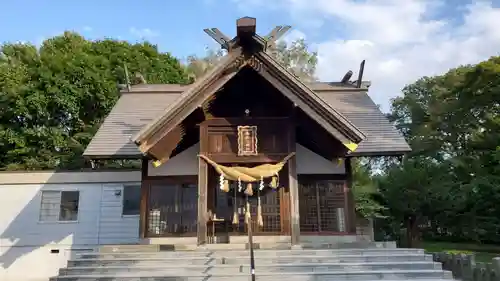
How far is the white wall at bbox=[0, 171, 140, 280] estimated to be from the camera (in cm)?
1595

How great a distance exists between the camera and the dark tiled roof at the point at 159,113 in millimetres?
11523

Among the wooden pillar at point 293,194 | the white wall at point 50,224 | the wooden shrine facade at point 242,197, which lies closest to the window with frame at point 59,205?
the white wall at point 50,224

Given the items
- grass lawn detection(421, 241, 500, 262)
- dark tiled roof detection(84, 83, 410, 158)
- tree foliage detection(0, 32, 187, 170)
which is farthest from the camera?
tree foliage detection(0, 32, 187, 170)

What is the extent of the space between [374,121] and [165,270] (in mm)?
8120

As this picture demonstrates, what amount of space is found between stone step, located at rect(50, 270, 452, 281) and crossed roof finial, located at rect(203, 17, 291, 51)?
16.5 ft

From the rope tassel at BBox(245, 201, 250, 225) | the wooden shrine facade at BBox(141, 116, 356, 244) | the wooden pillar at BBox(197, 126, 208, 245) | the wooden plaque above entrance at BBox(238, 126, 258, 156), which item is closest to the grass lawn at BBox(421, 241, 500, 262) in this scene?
the wooden shrine facade at BBox(141, 116, 356, 244)

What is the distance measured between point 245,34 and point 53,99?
20.1m

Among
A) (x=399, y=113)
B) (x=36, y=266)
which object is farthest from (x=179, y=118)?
(x=399, y=113)

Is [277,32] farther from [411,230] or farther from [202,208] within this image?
[411,230]

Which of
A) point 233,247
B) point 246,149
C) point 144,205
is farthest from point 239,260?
point 144,205

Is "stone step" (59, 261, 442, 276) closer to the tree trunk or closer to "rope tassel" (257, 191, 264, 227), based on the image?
"rope tassel" (257, 191, 264, 227)

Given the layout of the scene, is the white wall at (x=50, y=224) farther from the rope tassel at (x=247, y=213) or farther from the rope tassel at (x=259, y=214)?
the rope tassel at (x=259, y=214)

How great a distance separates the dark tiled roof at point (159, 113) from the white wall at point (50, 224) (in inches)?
140

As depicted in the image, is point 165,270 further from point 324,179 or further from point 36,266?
point 36,266
